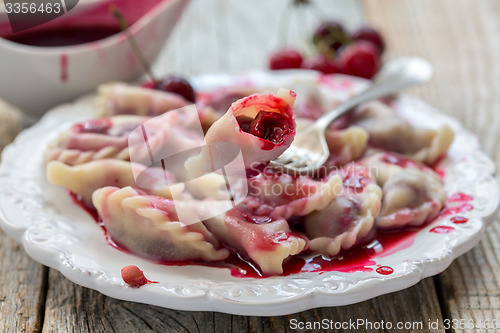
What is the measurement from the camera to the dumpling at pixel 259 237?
1.25 m

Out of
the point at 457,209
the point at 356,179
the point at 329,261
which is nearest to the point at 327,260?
the point at 329,261

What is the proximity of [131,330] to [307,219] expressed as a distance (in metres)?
0.47

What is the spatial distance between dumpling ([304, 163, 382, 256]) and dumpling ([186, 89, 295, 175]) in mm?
212

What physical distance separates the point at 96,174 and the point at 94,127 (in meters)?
0.18

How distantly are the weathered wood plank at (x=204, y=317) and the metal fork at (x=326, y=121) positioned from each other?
1.18 ft

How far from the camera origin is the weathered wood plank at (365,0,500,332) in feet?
4.45

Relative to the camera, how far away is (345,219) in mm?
1387

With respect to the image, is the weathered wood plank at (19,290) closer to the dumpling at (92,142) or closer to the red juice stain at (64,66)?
the dumpling at (92,142)

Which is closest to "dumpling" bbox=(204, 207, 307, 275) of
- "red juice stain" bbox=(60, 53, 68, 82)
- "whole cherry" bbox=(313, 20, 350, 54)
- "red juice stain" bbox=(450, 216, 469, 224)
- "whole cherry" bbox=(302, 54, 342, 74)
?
"red juice stain" bbox=(450, 216, 469, 224)

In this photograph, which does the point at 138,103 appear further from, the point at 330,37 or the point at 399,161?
the point at 330,37

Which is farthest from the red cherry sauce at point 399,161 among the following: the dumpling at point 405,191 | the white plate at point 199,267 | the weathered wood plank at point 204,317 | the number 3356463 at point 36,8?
the number 3356463 at point 36,8

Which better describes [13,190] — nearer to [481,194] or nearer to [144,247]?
[144,247]

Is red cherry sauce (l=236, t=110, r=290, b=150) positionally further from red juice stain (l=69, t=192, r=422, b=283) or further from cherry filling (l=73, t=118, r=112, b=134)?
cherry filling (l=73, t=118, r=112, b=134)

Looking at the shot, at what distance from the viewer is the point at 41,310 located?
134 cm
